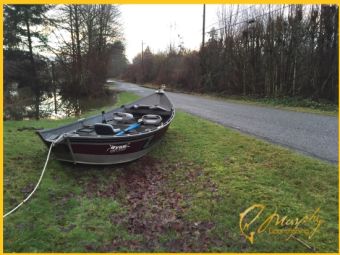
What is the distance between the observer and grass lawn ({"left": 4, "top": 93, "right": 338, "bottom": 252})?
4.70m

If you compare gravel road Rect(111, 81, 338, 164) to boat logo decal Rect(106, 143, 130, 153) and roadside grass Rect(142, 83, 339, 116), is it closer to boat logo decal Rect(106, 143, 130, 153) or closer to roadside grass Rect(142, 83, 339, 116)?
roadside grass Rect(142, 83, 339, 116)

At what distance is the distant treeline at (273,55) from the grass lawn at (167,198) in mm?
11464

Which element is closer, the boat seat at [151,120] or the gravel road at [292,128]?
the gravel road at [292,128]

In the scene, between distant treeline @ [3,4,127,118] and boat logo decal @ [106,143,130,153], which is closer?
boat logo decal @ [106,143,130,153]

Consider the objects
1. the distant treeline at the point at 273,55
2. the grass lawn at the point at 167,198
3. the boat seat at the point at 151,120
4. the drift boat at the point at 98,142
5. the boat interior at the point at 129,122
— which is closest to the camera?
the grass lawn at the point at 167,198

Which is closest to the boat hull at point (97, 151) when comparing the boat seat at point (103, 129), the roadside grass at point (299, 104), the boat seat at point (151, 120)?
the boat seat at point (103, 129)

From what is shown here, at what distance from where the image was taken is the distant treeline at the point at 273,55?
17594 millimetres

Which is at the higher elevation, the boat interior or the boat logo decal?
the boat interior

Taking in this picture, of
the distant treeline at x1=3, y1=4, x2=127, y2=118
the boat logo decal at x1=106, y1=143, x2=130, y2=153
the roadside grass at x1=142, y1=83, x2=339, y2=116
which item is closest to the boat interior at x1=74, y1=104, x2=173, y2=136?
the boat logo decal at x1=106, y1=143, x2=130, y2=153

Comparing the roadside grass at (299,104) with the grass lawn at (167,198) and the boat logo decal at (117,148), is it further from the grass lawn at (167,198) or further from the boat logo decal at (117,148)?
the boat logo decal at (117,148)

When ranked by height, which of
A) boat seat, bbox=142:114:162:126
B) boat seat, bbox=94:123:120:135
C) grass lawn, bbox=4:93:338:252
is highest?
boat seat, bbox=94:123:120:135

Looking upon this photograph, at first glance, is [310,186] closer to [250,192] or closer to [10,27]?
[250,192]

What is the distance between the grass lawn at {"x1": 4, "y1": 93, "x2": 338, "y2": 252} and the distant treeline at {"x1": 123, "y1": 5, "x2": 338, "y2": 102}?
11464 mm

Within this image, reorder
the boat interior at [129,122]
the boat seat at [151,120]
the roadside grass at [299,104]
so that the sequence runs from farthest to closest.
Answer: the roadside grass at [299,104] → the boat seat at [151,120] → the boat interior at [129,122]
